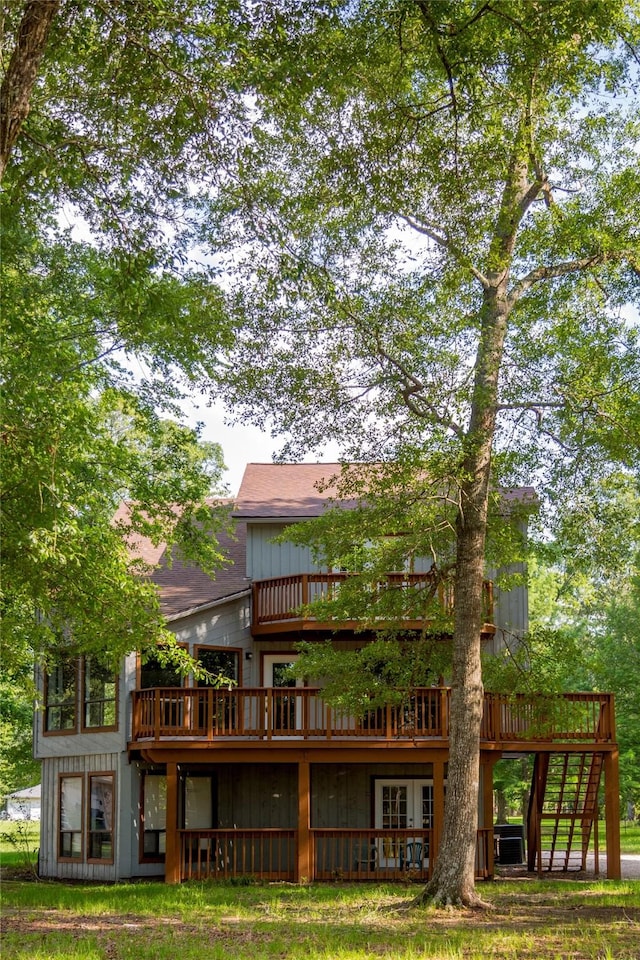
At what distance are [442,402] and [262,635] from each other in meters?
9.25

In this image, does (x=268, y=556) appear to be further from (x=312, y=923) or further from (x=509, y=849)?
(x=312, y=923)

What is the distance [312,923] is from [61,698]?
11.1 m

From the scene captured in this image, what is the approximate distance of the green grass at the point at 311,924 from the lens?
11422 millimetres

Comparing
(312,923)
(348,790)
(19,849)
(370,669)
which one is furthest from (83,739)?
(312,923)

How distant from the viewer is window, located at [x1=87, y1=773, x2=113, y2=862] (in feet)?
70.9

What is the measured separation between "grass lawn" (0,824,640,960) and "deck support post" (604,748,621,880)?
1.29 metres

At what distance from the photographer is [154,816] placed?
21766mm

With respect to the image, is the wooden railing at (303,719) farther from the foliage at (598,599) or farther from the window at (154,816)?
the window at (154,816)

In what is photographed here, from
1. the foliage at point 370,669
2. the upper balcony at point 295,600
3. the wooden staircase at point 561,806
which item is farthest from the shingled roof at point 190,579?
the wooden staircase at point 561,806

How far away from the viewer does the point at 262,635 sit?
23047mm

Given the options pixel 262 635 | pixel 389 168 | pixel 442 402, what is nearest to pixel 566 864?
pixel 262 635

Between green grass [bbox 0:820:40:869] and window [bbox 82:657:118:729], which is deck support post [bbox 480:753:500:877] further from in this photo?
green grass [bbox 0:820:40:869]

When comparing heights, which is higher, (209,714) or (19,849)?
(209,714)

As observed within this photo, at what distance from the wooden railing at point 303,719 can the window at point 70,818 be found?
2.92 meters
